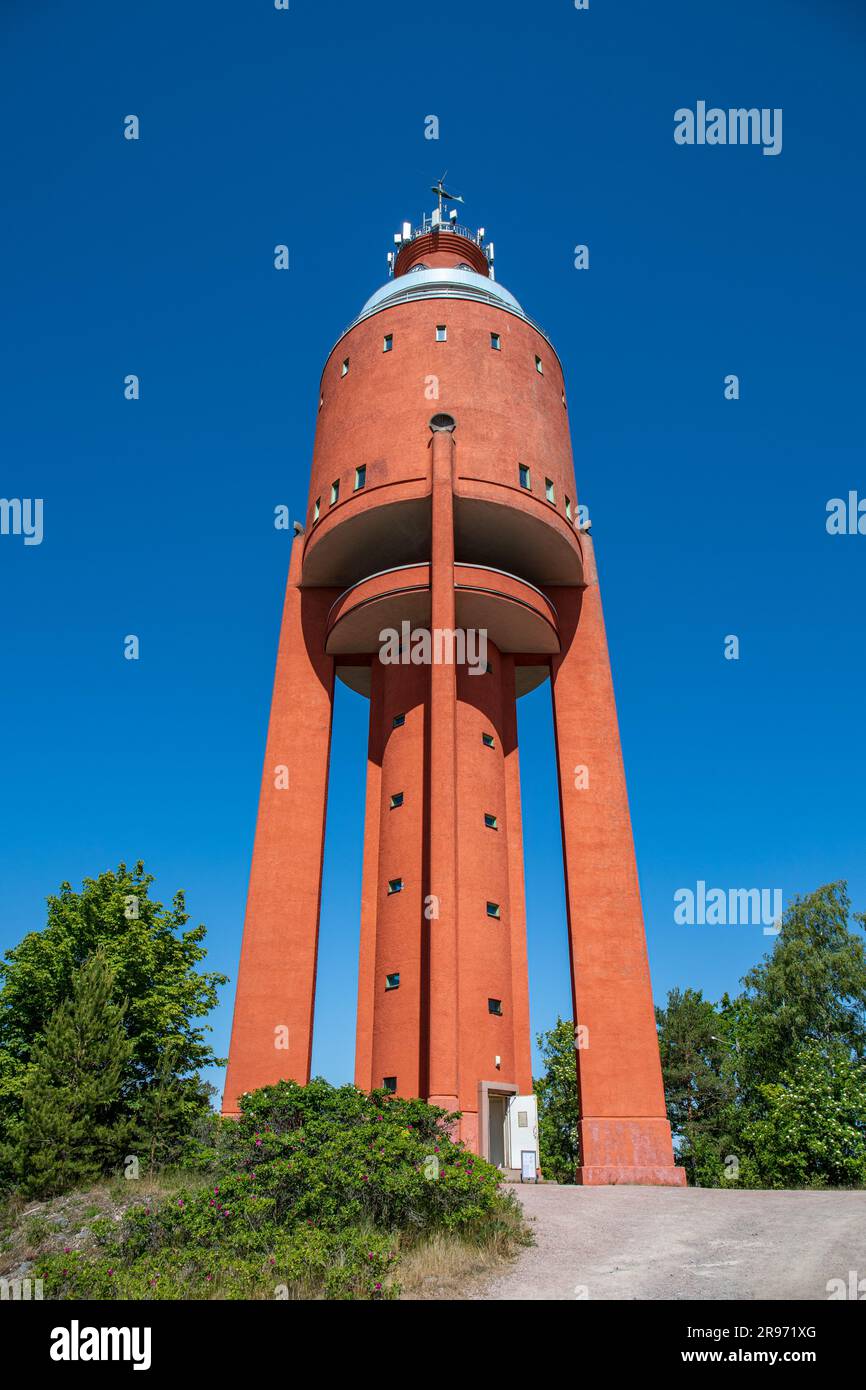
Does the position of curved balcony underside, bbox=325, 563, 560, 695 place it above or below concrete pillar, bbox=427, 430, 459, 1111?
above

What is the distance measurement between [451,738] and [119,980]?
44.3 ft

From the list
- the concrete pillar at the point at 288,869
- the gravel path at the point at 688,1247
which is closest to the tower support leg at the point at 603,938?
the gravel path at the point at 688,1247

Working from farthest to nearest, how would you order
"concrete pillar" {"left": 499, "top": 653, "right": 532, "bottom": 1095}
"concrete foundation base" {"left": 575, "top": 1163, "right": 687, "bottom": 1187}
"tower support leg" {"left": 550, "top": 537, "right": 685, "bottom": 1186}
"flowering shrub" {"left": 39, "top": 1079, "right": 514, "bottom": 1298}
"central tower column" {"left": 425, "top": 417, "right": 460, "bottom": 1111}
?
"concrete pillar" {"left": 499, "top": 653, "right": 532, "bottom": 1095}
"tower support leg" {"left": 550, "top": 537, "right": 685, "bottom": 1186}
"concrete foundation base" {"left": 575, "top": 1163, "right": 687, "bottom": 1187}
"central tower column" {"left": 425, "top": 417, "right": 460, "bottom": 1111}
"flowering shrub" {"left": 39, "top": 1079, "right": 514, "bottom": 1298}

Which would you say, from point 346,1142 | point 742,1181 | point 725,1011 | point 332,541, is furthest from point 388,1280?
point 725,1011

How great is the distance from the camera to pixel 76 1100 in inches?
731

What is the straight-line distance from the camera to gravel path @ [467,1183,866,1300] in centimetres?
920

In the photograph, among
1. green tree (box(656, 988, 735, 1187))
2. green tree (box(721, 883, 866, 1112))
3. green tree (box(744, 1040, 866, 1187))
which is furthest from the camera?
green tree (box(656, 988, 735, 1187))

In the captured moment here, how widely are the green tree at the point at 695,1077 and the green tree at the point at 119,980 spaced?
24.9 m

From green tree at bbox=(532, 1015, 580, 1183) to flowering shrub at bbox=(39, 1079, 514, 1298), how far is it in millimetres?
33348

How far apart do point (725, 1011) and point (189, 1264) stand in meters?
45.0

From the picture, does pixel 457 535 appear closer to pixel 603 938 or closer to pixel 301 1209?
pixel 603 938

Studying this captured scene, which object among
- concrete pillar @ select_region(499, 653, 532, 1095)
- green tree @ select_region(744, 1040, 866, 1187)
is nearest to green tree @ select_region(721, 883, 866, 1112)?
green tree @ select_region(744, 1040, 866, 1187)

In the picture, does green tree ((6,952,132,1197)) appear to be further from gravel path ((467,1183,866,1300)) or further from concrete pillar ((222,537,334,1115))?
gravel path ((467,1183,866,1300))

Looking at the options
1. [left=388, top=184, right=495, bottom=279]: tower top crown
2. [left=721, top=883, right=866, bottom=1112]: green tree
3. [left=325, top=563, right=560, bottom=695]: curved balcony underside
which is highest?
[left=388, top=184, right=495, bottom=279]: tower top crown
